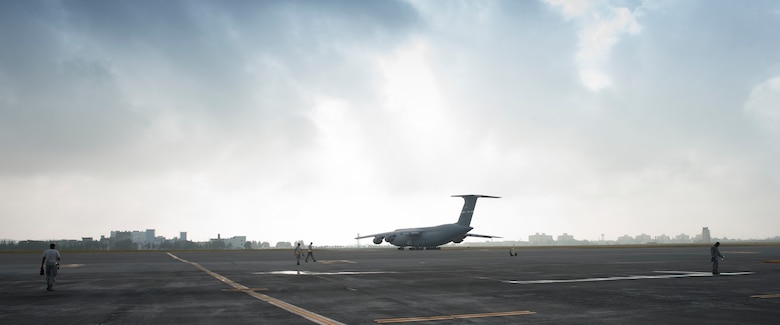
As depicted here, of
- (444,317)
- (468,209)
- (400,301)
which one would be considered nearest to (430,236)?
(468,209)

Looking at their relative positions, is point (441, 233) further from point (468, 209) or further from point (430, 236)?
point (468, 209)

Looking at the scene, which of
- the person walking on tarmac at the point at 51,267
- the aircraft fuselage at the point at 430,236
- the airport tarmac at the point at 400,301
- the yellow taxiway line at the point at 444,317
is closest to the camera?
the yellow taxiway line at the point at 444,317

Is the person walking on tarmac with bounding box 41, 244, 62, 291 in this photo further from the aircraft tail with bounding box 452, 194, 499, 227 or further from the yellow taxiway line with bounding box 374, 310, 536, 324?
the aircraft tail with bounding box 452, 194, 499, 227

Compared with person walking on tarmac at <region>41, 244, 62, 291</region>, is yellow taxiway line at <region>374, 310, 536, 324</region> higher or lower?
lower

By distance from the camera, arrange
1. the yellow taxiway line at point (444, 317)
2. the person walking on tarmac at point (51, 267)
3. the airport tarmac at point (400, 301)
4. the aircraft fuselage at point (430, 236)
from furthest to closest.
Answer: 1. the aircraft fuselage at point (430, 236)
2. the person walking on tarmac at point (51, 267)
3. the airport tarmac at point (400, 301)
4. the yellow taxiway line at point (444, 317)

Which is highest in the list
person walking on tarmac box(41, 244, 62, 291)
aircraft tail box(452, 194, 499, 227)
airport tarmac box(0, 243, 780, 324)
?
aircraft tail box(452, 194, 499, 227)

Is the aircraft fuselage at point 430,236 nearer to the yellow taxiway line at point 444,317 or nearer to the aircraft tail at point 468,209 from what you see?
the aircraft tail at point 468,209

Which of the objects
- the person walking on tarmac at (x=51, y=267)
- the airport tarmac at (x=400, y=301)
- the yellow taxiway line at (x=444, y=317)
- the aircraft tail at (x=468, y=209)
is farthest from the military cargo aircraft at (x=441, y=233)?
the yellow taxiway line at (x=444, y=317)

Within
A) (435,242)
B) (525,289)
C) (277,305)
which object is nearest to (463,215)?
(435,242)

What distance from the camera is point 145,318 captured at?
39.6 ft

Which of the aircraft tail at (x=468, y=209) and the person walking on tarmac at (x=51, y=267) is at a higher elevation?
the aircraft tail at (x=468, y=209)

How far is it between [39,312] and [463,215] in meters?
81.8

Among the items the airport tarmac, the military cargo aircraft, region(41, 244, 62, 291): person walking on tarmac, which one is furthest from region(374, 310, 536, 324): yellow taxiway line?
the military cargo aircraft

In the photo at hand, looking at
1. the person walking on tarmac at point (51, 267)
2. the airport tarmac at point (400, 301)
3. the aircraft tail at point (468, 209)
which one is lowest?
the airport tarmac at point (400, 301)
